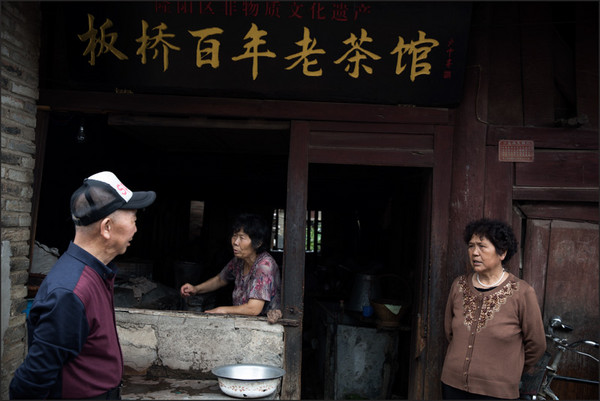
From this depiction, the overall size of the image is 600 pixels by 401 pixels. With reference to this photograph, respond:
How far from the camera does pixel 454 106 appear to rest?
168 inches

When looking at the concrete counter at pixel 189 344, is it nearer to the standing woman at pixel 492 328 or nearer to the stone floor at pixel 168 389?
the stone floor at pixel 168 389

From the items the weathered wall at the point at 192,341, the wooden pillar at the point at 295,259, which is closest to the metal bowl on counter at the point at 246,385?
the weathered wall at the point at 192,341

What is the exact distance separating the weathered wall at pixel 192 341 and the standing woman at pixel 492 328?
1535 mm

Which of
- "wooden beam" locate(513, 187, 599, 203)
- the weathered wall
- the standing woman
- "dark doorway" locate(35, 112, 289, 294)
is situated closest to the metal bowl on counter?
the weathered wall

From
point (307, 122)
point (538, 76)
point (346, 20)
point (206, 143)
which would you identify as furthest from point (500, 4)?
point (206, 143)

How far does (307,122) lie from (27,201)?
8.71 feet

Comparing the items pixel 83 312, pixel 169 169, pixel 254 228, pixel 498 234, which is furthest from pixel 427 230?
pixel 169 169

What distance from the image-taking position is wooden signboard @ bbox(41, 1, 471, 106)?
411cm

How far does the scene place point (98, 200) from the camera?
251 cm

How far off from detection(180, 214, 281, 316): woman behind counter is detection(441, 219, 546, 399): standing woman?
64.5 inches

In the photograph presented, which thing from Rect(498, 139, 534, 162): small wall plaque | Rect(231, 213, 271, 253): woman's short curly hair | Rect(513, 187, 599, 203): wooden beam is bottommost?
Rect(231, 213, 271, 253): woman's short curly hair

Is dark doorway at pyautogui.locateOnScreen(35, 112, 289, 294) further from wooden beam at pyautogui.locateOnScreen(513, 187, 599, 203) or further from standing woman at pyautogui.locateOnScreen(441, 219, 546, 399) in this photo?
wooden beam at pyautogui.locateOnScreen(513, 187, 599, 203)

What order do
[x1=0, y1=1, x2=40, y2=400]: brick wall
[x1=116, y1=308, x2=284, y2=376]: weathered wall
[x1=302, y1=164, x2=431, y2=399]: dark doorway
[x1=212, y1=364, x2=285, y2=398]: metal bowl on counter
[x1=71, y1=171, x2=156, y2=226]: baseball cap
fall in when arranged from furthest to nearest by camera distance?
[x1=302, y1=164, x2=431, y2=399]: dark doorway, [x1=116, y1=308, x2=284, y2=376]: weathered wall, [x1=0, y1=1, x2=40, y2=400]: brick wall, [x1=212, y1=364, x2=285, y2=398]: metal bowl on counter, [x1=71, y1=171, x2=156, y2=226]: baseball cap

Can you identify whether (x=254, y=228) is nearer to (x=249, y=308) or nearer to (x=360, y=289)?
(x=249, y=308)
